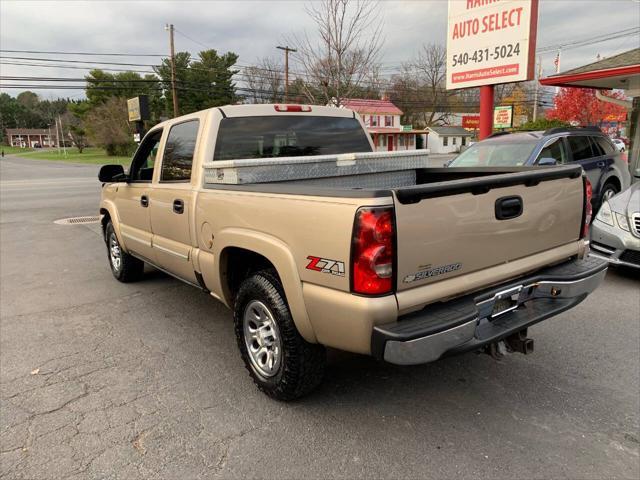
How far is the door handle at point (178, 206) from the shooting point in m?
3.89

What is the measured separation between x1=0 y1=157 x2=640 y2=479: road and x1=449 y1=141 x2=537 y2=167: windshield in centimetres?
381

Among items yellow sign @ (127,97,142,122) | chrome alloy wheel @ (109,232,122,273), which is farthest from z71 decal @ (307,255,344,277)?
yellow sign @ (127,97,142,122)

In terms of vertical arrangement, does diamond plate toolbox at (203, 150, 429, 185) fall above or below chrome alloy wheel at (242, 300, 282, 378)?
above

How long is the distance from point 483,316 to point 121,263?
4682 mm

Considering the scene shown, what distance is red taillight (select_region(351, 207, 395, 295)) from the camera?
7.48ft

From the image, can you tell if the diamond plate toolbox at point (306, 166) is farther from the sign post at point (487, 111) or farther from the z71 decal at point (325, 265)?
the sign post at point (487, 111)

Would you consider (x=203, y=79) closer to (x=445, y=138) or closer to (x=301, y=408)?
(x=445, y=138)

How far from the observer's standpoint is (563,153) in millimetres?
8250

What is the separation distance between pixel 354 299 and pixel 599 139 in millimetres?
9137

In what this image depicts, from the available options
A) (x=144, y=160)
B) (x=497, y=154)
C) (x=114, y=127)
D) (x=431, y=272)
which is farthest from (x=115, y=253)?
(x=114, y=127)

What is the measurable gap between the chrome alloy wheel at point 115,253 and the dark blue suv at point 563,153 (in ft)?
19.8

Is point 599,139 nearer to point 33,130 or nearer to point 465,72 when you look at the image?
point 465,72

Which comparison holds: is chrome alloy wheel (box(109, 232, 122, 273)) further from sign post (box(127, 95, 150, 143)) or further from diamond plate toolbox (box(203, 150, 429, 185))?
sign post (box(127, 95, 150, 143))

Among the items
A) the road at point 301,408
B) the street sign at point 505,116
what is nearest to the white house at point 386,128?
the street sign at point 505,116
